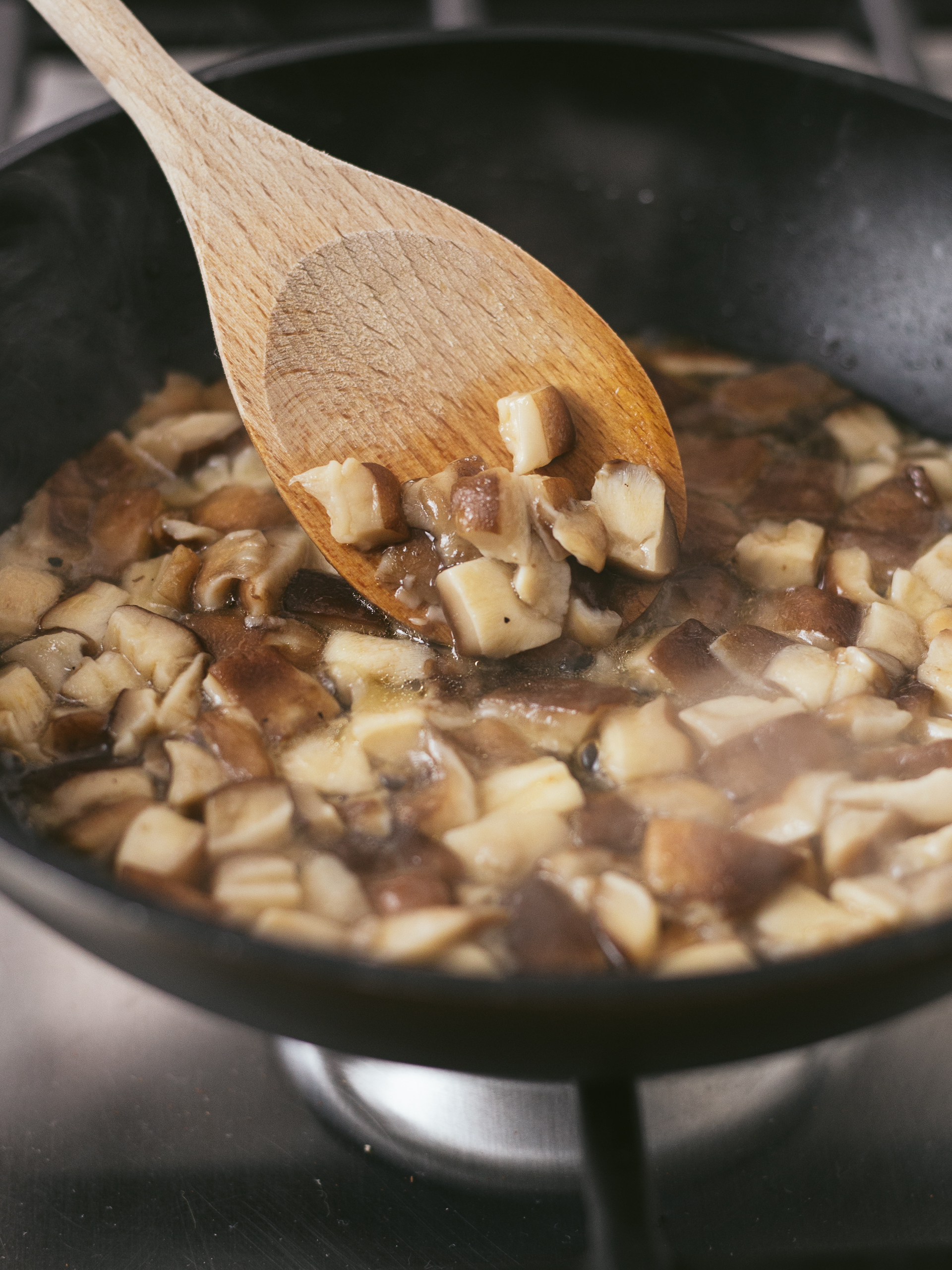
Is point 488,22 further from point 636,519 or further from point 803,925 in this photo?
point 803,925

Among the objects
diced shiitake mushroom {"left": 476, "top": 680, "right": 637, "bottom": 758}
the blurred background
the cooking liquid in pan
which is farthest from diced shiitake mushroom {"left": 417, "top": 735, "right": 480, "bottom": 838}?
the blurred background

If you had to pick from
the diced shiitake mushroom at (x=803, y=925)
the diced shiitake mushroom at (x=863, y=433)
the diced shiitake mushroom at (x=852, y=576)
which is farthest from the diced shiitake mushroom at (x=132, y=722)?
the diced shiitake mushroom at (x=863, y=433)

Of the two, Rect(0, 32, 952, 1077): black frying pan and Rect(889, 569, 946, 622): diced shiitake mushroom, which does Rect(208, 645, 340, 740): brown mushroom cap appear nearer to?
Rect(0, 32, 952, 1077): black frying pan

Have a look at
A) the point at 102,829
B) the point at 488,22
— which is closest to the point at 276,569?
the point at 102,829

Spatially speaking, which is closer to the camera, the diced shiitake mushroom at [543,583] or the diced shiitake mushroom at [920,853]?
the diced shiitake mushroom at [920,853]

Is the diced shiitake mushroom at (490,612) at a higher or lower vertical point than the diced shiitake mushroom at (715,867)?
higher

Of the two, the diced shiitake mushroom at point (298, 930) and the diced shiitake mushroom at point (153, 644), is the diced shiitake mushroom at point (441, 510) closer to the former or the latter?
the diced shiitake mushroom at point (153, 644)
